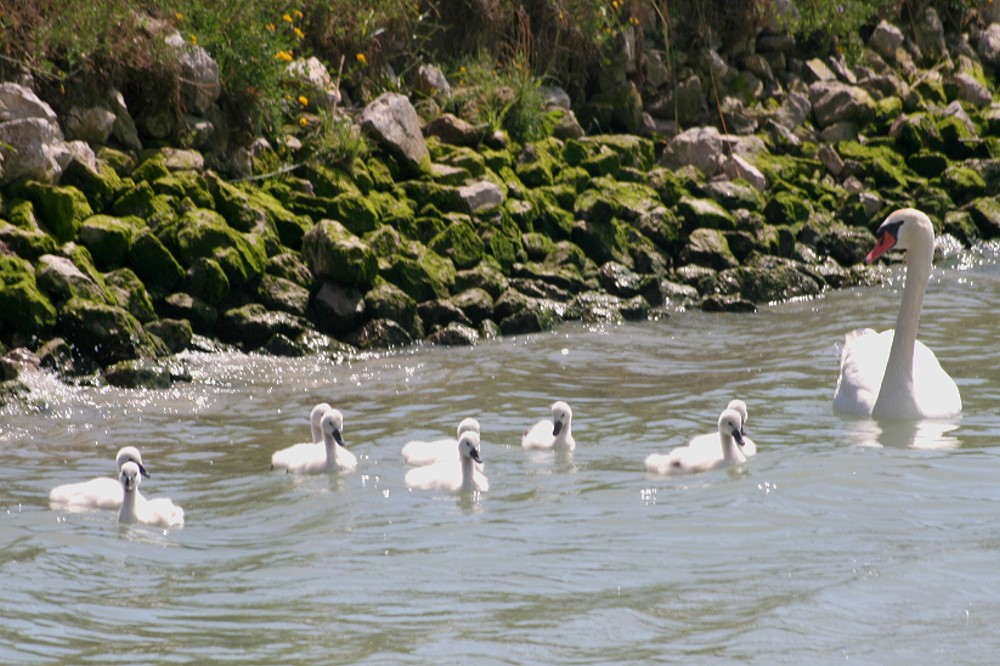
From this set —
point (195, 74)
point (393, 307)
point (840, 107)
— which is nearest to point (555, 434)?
point (393, 307)

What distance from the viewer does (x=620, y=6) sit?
22203 mm

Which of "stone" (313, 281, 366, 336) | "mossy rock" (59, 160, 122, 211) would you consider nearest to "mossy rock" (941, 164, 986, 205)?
"stone" (313, 281, 366, 336)

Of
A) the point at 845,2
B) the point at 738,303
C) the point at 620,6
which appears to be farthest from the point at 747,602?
the point at 845,2

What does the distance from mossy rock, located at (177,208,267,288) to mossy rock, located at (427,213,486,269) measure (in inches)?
85.9

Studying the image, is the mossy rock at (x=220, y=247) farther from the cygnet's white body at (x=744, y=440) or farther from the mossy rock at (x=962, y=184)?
the mossy rock at (x=962, y=184)

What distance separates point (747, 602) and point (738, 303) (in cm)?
985

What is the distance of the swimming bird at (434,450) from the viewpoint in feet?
32.7

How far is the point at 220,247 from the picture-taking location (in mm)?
14500

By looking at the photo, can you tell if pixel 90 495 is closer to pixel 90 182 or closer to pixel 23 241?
pixel 23 241

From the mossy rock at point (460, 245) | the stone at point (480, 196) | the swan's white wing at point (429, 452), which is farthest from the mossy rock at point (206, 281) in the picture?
the swan's white wing at point (429, 452)

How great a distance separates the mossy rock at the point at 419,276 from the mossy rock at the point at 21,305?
3.57 metres

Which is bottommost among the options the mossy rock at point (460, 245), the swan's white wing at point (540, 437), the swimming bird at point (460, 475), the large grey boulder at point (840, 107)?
the swimming bird at point (460, 475)

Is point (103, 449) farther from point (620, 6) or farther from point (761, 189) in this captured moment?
point (620, 6)

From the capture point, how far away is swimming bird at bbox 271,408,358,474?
9.79 meters
